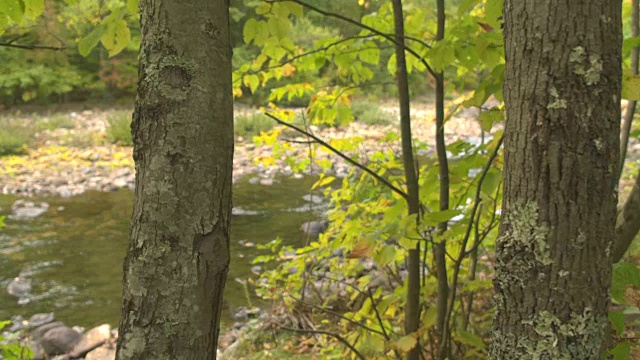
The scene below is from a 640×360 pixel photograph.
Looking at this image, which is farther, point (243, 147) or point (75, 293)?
point (243, 147)

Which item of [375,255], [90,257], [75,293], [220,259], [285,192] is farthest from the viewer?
[285,192]

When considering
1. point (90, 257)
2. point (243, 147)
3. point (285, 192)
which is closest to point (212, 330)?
point (90, 257)

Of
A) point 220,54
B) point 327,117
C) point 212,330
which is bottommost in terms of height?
point 212,330

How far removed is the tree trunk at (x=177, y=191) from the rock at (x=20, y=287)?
4946mm

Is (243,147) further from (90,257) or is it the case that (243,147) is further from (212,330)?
(212,330)

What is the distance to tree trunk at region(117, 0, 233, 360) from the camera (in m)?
1.00

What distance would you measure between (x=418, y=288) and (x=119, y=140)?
1213cm

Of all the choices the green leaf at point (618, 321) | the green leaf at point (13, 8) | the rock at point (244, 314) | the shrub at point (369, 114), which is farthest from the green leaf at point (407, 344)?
the shrub at point (369, 114)

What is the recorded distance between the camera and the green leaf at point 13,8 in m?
1.29

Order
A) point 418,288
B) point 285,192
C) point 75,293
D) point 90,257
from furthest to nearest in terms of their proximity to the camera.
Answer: point 285,192 → point 90,257 → point 75,293 → point 418,288

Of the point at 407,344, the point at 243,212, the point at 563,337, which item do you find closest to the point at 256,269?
the point at 243,212

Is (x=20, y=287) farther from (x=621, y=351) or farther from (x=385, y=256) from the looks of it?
(x=621, y=351)

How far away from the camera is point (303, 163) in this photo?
2.64 meters

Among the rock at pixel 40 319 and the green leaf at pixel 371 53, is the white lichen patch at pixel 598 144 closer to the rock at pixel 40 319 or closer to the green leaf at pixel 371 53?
the green leaf at pixel 371 53
